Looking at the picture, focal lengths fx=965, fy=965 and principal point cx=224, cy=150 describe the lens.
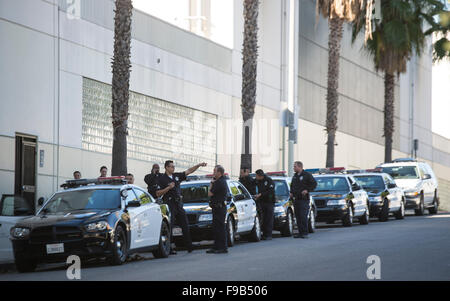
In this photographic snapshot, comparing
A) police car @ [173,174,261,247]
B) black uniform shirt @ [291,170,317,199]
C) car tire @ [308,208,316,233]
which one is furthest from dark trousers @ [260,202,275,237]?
car tire @ [308,208,316,233]

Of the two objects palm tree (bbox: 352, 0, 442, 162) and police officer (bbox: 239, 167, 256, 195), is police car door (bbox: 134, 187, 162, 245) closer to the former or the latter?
police officer (bbox: 239, 167, 256, 195)

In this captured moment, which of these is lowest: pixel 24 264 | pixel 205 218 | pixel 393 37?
pixel 24 264

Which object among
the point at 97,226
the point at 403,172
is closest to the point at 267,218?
the point at 97,226

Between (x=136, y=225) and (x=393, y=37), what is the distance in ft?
88.4

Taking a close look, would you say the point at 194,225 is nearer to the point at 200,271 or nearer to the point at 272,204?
the point at 272,204

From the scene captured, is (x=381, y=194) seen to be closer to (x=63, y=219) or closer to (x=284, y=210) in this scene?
(x=284, y=210)

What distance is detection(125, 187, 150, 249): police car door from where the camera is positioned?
666 inches

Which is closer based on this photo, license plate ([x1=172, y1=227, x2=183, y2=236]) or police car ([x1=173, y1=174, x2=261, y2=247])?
license plate ([x1=172, y1=227, x2=183, y2=236])

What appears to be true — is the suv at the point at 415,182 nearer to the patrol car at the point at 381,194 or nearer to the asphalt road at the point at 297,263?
the patrol car at the point at 381,194

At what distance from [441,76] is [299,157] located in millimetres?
29723

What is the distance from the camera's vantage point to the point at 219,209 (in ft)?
61.5

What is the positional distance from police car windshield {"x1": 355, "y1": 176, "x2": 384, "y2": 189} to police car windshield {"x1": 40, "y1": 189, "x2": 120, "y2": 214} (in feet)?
52.1

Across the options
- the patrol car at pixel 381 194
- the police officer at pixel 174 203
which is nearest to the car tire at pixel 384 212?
the patrol car at pixel 381 194
